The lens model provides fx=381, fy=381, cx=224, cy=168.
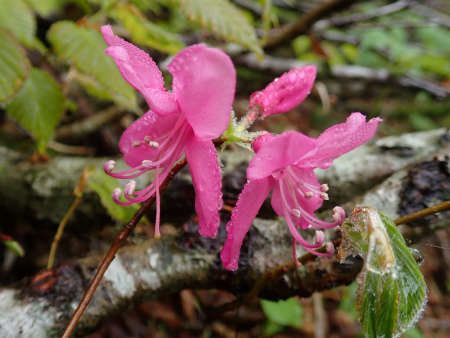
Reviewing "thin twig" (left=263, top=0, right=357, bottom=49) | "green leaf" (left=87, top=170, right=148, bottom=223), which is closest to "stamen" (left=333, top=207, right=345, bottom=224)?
"green leaf" (left=87, top=170, right=148, bottom=223)

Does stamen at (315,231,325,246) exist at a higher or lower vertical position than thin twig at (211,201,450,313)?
higher

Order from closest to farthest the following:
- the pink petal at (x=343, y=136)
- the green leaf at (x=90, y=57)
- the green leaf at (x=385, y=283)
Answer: the green leaf at (x=385, y=283)
the pink petal at (x=343, y=136)
the green leaf at (x=90, y=57)

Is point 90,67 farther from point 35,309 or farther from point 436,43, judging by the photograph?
point 436,43

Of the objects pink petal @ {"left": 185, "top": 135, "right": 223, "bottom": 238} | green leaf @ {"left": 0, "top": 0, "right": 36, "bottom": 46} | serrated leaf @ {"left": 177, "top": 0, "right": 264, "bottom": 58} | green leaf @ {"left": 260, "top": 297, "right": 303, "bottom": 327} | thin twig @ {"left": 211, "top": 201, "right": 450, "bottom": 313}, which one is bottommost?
green leaf @ {"left": 260, "top": 297, "right": 303, "bottom": 327}

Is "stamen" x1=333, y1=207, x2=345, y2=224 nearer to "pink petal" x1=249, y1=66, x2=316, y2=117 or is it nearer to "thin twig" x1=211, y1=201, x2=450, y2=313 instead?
"thin twig" x1=211, y1=201, x2=450, y2=313

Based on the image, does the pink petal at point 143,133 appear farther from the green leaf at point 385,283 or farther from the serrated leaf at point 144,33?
the serrated leaf at point 144,33

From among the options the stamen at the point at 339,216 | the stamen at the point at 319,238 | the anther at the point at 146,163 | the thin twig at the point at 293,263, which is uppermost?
the anther at the point at 146,163

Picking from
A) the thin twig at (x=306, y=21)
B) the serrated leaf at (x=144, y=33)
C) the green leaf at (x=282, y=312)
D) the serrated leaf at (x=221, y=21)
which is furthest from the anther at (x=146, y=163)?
the thin twig at (x=306, y=21)
